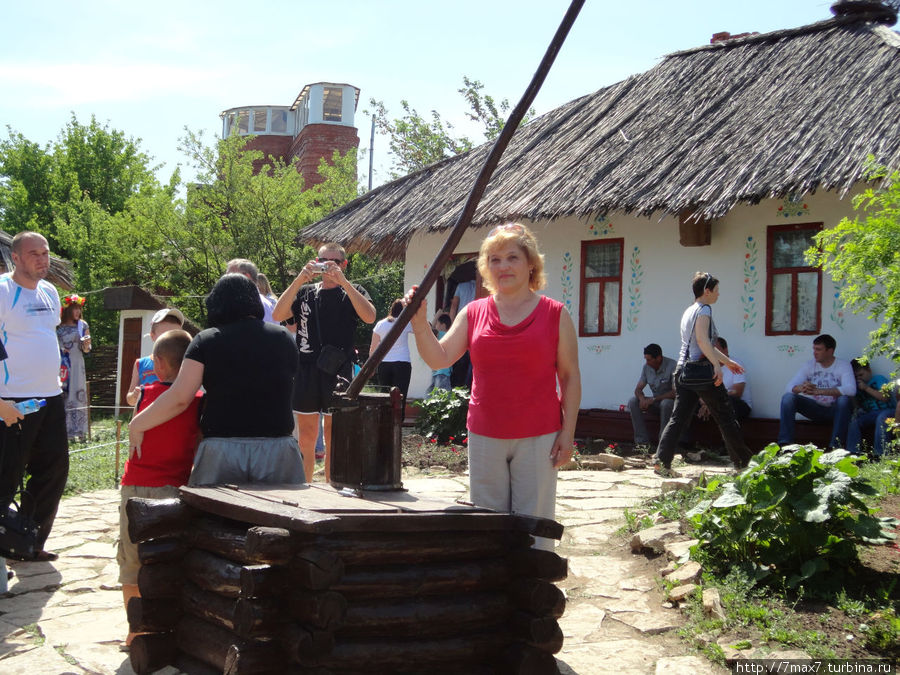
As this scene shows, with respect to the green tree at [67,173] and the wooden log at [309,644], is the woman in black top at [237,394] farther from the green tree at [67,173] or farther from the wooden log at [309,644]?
the green tree at [67,173]

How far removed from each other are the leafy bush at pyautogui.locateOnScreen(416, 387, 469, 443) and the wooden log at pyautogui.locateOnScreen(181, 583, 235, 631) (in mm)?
6733

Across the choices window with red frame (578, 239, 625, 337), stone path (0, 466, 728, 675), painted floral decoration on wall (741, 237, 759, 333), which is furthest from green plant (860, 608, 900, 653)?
window with red frame (578, 239, 625, 337)

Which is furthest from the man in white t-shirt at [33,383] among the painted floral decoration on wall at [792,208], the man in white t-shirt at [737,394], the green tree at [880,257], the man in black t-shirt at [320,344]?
the painted floral decoration on wall at [792,208]

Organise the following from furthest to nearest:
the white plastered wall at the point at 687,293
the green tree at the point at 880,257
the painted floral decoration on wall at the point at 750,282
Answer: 1. the painted floral decoration on wall at the point at 750,282
2. the white plastered wall at the point at 687,293
3. the green tree at the point at 880,257

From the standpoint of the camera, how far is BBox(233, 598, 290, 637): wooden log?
307 cm

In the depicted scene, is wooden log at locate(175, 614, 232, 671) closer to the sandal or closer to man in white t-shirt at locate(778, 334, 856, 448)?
the sandal

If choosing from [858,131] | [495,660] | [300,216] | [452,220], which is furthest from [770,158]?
[300,216]

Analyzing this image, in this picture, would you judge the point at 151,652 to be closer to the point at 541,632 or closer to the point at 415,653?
the point at 415,653

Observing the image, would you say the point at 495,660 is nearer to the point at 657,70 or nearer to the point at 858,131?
the point at 858,131

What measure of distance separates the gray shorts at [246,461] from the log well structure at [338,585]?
29 cm

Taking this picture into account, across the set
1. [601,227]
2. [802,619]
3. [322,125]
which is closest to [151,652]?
[802,619]

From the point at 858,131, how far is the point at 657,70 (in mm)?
4757

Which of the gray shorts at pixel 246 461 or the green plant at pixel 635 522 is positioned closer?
the gray shorts at pixel 246 461

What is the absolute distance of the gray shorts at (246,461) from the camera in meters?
4.04
